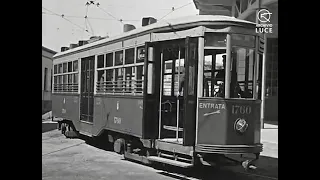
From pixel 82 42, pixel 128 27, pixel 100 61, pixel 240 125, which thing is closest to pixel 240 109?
pixel 240 125

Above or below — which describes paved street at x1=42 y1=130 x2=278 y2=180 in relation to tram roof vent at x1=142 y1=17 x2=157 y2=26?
below

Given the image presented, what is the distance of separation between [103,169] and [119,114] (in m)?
1.31

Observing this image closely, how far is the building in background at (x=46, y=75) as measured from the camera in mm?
5113

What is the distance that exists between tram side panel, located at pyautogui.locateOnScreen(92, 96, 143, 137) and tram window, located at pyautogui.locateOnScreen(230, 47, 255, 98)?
1419mm

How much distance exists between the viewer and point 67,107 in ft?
26.1

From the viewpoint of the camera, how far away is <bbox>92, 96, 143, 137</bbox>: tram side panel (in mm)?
5785

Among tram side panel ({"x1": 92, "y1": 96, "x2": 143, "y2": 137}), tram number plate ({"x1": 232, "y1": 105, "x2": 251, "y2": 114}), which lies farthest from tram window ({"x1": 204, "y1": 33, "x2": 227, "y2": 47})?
tram side panel ({"x1": 92, "y1": 96, "x2": 143, "y2": 137})

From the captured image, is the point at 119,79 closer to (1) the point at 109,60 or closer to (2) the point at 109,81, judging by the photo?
(2) the point at 109,81

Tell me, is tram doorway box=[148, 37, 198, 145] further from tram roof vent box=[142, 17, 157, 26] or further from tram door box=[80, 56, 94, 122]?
tram door box=[80, 56, 94, 122]

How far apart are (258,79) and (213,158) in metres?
1.20

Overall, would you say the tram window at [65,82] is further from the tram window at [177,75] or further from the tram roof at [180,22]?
the tram window at [177,75]

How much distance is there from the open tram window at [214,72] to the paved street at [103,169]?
1060 millimetres
